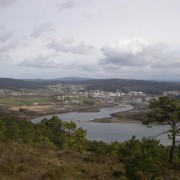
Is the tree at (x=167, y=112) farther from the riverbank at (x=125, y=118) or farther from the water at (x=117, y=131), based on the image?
the riverbank at (x=125, y=118)

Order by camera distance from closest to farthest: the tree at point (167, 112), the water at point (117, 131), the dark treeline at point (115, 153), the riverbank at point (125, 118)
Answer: the dark treeline at point (115, 153) → the tree at point (167, 112) → the water at point (117, 131) → the riverbank at point (125, 118)

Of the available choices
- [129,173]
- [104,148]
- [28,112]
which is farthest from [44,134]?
[28,112]

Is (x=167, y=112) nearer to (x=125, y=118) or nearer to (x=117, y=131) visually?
(x=117, y=131)

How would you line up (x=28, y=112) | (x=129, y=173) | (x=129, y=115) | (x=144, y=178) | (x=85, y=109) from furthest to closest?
(x=85, y=109) < (x=28, y=112) < (x=129, y=115) < (x=129, y=173) < (x=144, y=178)

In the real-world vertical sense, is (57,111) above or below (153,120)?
below

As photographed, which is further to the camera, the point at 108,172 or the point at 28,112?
the point at 28,112

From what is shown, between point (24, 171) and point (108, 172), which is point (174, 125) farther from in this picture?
point (24, 171)

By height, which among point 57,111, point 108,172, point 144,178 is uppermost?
point 144,178

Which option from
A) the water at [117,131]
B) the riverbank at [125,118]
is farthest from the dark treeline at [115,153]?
the riverbank at [125,118]

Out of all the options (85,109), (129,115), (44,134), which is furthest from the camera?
(85,109)

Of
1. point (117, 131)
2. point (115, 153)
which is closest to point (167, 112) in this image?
point (115, 153)
